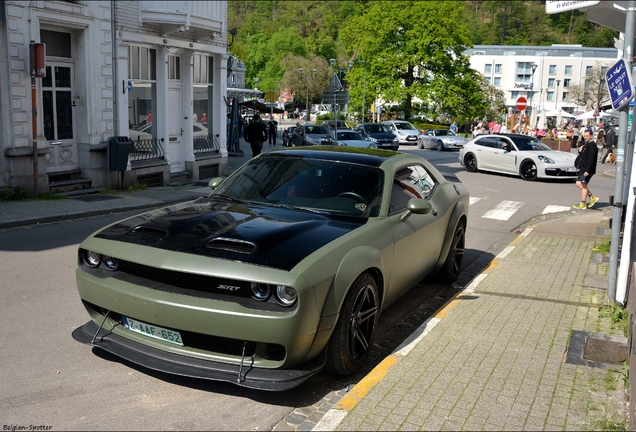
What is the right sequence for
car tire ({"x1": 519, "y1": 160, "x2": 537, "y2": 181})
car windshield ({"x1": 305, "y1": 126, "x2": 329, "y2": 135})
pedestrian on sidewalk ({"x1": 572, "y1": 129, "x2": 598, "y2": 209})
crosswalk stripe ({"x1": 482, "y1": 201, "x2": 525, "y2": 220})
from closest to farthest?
crosswalk stripe ({"x1": 482, "y1": 201, "x2": 525, "y2": 220}) < pedestrian on sidewalk ({"x1": 572, "y1": 129, "x2": 598, "y2": 209}) < car tire ({"x1": 519, "y1": 160, "x2": 537, "y2": 181}) < car windshield ({"x1": 305, "y1": 126, "x2": 329, "y2": 135})

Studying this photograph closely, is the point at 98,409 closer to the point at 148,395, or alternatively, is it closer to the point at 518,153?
the point at 148,395

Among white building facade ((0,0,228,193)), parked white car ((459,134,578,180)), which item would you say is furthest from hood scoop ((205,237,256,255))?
parked white car ((459,134,578,180))

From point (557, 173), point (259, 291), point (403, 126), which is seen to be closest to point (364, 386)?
point (259, 291)

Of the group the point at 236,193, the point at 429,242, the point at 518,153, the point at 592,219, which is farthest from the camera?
the point at 518,153

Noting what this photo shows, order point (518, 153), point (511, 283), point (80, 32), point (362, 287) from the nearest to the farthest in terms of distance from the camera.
A: point (362, 287), point (511, 283), point (80, 32), point (518, 153)

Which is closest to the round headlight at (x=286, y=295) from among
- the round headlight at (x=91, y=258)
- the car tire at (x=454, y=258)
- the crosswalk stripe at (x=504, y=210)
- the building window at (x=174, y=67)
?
the round headlight at (x=91, y=258)

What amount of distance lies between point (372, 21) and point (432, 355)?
5474 centimetres

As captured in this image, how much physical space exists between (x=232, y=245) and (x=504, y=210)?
12.3m

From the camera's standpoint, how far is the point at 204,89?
2088cm

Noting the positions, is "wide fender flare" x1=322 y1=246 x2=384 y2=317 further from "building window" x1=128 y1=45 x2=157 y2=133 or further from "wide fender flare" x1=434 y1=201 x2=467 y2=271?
"building window" x1=128 y1=45 x2=157 y2=133

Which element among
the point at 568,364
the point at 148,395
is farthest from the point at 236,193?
the point at 568,364

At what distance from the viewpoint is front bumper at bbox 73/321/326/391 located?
4270 mm

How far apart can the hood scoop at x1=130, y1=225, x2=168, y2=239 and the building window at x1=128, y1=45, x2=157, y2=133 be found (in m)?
12.9

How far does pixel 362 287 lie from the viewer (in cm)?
498
